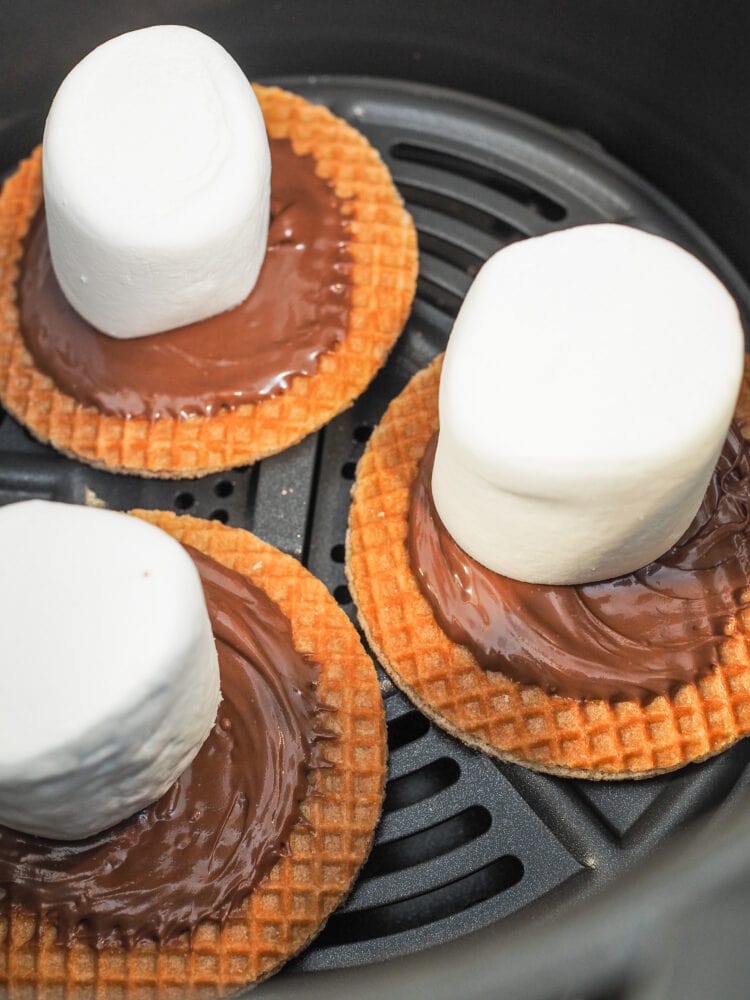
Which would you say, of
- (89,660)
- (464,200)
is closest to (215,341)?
(464,200)

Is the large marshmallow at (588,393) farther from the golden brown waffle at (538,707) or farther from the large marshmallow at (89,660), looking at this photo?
the large marshmallow at (89,660)

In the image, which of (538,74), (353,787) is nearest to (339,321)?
(538,74)

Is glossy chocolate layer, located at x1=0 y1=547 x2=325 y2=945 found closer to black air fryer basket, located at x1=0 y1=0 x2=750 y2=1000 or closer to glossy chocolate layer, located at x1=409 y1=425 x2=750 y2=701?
black air fryer basket, located at x1=0 y1=0 x2=750 y2=1000

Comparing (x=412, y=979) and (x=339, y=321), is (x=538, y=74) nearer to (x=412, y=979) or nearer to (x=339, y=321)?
(x=339, y=321)

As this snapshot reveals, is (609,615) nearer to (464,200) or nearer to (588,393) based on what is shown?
(588,393)

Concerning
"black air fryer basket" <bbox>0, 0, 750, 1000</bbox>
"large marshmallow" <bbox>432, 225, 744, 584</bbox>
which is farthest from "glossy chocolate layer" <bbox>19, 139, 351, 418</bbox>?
"large marshmallow" <bbox>432, 225, 744, 584</bbox>

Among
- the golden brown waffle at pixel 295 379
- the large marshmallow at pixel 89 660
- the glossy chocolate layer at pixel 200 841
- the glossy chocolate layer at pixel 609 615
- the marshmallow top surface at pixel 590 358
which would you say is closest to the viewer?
the large marshmallow at pixel 89 660

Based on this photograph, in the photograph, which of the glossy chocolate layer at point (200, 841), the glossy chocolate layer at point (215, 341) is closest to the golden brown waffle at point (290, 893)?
the glossy chocolate layer at point (200, 841)
